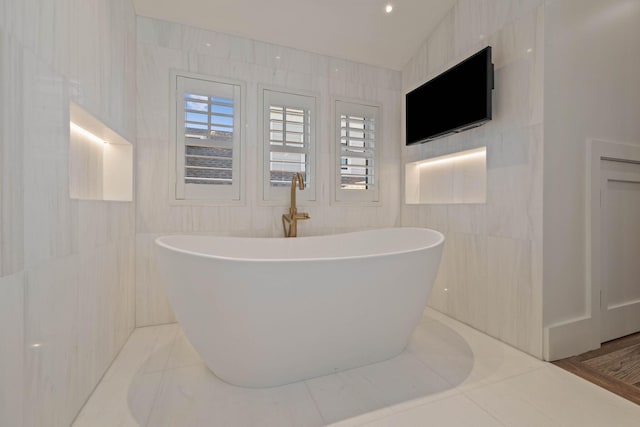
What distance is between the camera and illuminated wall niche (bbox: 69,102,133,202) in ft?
4.23

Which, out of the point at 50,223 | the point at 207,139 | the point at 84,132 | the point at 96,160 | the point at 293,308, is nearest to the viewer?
the point at 50,223

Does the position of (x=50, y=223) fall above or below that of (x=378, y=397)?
above

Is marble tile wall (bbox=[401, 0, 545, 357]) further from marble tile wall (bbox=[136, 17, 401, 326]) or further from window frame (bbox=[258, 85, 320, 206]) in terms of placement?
window frame (bbox=[258, 85, 320, 206])

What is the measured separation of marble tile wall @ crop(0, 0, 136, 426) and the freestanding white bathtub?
34 cm

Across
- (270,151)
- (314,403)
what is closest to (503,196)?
(314,403)

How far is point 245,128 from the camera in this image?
2291 millimetres

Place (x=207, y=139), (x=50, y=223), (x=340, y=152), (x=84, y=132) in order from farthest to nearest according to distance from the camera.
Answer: (x=340, y=152) → (x=207, y=139) → (x=84, y=132) → (x=50, y=223)

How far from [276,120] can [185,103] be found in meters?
0.69

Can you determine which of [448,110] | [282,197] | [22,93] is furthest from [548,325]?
[22,93]

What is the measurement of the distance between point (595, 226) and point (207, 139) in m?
2.67

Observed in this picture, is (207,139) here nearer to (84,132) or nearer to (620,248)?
(84,132)

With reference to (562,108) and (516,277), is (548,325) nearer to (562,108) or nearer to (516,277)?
(516,277)

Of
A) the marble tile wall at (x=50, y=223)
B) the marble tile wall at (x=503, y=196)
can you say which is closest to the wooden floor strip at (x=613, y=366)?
the marble tile wall at (x=503, y=196)

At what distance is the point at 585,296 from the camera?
1.72m
